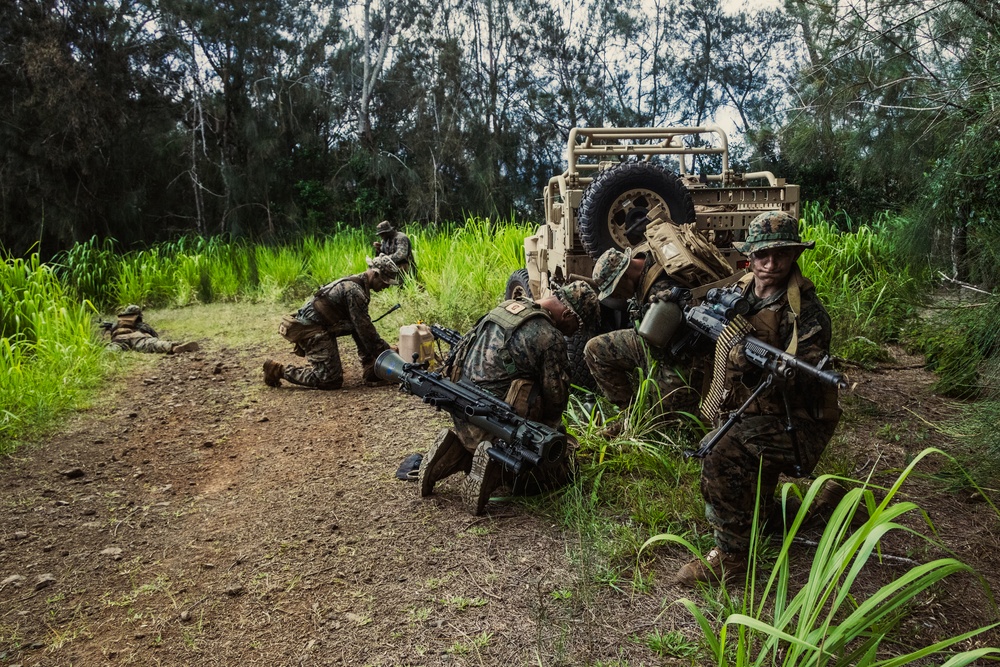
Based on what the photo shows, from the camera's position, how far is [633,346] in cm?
412

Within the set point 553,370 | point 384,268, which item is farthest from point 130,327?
point 553,370

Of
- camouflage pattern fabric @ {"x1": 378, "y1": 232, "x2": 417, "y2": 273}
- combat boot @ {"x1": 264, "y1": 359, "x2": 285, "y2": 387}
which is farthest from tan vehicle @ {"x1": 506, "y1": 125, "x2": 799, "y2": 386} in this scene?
camouflage pattern fabric @ {"x1": 378, "y1": 232, "x2": 417, "y2": 273}

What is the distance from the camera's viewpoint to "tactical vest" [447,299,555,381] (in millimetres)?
3391

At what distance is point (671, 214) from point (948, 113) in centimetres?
166

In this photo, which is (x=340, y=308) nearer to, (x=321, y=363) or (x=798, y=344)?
(x=321, y=363)

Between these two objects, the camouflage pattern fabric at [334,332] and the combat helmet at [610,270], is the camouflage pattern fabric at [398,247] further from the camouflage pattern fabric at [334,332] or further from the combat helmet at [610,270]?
the combat helmet at [610,270]

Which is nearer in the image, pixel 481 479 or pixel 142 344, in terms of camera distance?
pixel 481 479

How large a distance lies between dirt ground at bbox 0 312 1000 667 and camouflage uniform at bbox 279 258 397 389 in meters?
0.92

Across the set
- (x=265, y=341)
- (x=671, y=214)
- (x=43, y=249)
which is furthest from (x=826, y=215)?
(x=43, y=249)

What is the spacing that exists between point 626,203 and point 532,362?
186 cm

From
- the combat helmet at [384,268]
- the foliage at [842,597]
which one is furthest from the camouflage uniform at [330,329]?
the foliage at [842,597]

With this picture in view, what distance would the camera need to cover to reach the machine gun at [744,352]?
254cm

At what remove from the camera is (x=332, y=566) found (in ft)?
9.87

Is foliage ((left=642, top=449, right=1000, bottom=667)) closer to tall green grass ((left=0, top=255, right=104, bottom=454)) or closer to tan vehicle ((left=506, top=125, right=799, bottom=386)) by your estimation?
tan vehicle ((left=506, top=125, right=799, bottom=386))
